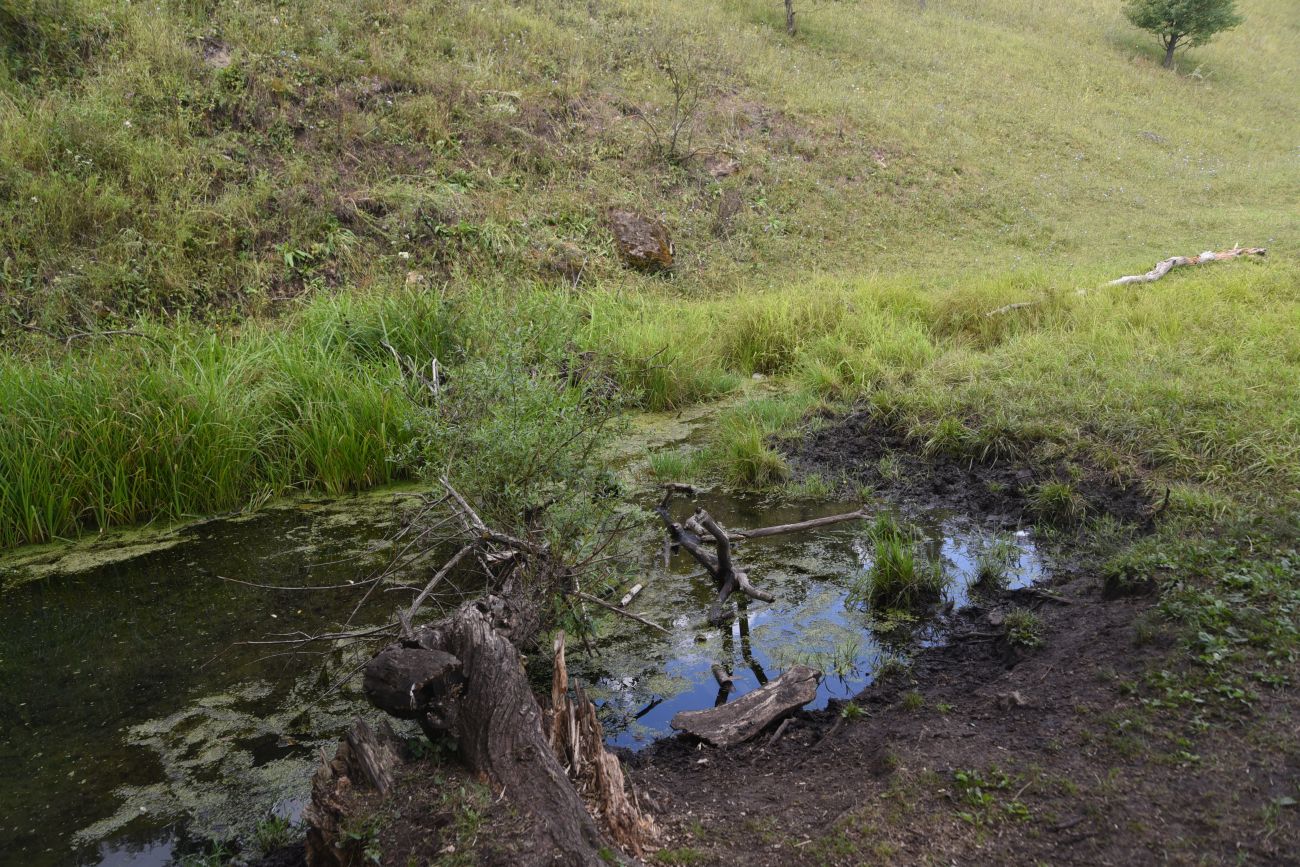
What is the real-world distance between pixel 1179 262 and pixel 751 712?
836 centimetres

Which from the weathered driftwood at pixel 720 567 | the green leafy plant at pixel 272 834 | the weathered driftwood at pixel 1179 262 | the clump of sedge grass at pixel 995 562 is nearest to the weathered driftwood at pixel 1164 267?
the weathered driftwood at pixel 1179 262

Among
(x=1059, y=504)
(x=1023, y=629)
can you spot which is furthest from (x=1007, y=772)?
(x=1059, y=504)

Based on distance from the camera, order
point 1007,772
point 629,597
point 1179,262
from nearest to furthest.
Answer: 1. point 1007,772
2. point 629,597
3. point 1179,262

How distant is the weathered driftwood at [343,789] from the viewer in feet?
7.04

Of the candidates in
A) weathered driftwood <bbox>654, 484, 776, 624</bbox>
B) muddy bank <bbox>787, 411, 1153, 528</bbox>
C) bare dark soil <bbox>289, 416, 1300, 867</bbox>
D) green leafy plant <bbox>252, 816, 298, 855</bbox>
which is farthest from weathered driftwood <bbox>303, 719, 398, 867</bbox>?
muddy bank <bbox>787, 411, 1153, 528</bbox>

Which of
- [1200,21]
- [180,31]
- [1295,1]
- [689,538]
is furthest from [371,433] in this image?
[1295,1]

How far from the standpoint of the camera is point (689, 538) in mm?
4270

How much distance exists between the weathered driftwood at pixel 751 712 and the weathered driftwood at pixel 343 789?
113 cm

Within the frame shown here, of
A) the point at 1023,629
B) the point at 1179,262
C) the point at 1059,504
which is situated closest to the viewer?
the point at 1023,629

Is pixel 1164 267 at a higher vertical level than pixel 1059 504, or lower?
higher

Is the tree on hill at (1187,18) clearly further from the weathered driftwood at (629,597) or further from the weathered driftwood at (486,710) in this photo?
the weathered driftwood at (486,710)

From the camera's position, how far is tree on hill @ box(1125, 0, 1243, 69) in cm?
2284

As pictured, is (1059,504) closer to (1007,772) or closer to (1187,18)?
(1007,772)

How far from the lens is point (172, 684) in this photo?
355cm
